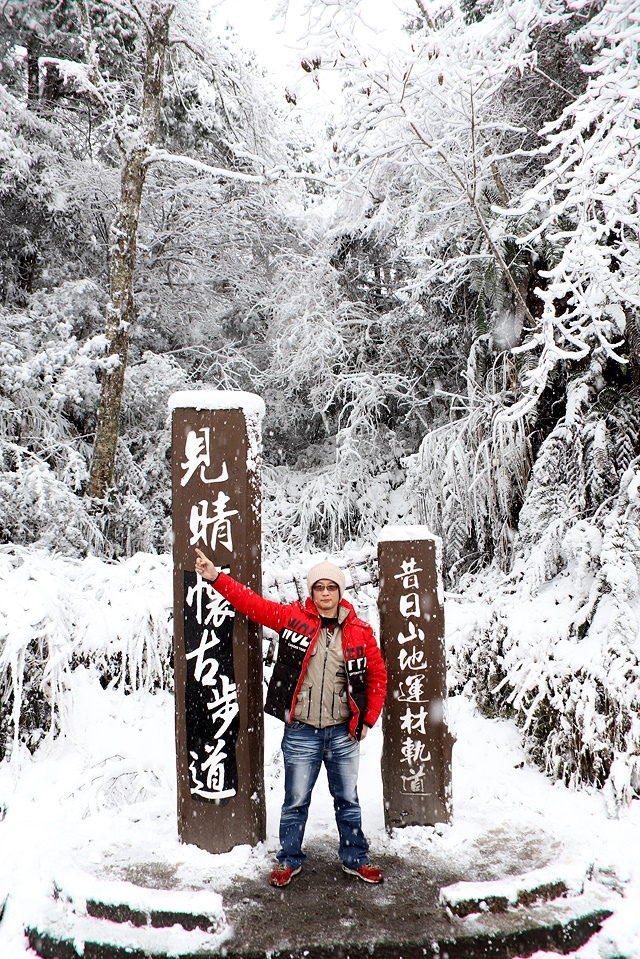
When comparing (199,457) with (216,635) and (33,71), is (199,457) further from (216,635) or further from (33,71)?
(33,71)

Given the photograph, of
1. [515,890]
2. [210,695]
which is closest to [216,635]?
[210,695]

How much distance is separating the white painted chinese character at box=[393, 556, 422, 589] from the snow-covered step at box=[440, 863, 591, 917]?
4.86 feet

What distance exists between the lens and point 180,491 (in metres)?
3.53

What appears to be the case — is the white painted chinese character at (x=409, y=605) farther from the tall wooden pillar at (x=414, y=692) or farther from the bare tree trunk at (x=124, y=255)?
the bare tree trunk at (x=124, y=255)

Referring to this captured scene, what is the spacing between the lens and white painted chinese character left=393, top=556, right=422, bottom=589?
12.5 feet

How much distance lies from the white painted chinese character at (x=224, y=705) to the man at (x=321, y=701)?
0.26m

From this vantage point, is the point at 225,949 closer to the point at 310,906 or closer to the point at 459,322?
the point at 310,906

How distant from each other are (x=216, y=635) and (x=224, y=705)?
36 cm

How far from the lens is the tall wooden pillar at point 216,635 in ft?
11.1

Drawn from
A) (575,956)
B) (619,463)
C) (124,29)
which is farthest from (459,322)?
(575,956)

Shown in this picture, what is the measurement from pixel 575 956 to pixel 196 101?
10.4m

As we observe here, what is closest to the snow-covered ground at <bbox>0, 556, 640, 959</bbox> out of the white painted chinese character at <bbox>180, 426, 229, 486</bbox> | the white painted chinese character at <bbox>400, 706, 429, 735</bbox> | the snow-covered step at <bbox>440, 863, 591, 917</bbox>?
the snow-covered step at <bbox>440, 863, 591, 917</bbox>

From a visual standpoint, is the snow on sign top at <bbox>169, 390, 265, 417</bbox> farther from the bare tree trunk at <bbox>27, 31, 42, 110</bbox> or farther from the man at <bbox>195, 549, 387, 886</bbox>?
the bare tree trunk at <bbox>27, 31, 42, 110</bbox>

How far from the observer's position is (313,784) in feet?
10.5
